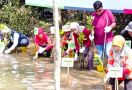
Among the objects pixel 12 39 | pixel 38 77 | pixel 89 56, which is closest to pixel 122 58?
pixel 38 77

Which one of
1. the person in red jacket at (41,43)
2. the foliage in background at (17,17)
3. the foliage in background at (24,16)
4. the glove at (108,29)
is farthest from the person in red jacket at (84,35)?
the foliage in background at (17,17)

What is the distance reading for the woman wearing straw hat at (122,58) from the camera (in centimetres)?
660

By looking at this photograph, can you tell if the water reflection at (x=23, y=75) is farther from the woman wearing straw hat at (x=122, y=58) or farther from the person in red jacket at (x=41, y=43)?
the woman wearing straw hat at (x=122, y=58)

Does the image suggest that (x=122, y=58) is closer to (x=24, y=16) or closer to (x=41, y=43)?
(x=41, y=43)

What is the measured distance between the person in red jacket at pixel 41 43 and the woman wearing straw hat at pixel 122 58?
625 cm

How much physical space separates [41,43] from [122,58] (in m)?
6.61

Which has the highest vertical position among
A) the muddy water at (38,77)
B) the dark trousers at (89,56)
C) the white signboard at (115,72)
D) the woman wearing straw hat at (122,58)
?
the woman wearing straw hat at (122,58)

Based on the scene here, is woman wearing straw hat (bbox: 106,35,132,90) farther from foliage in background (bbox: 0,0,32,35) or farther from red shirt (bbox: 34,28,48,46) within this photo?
foliage in background (bbox: 0,0,32,35)

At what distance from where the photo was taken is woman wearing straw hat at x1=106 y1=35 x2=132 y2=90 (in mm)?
6598

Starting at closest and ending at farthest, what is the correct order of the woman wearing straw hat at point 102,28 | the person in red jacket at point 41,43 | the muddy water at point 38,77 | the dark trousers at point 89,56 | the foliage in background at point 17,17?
the muddy water at point 38,77 → the woman wearing straw hat at point 102,28 → the dark trousers at point 89,56 → the person in red jacket at point 41,43 → the foliage in background at point 17,17

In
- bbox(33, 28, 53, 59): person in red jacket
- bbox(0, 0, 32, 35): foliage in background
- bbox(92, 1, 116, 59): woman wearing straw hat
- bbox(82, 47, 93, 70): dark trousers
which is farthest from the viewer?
bbox(0, 0, 32, 35): foliage in background

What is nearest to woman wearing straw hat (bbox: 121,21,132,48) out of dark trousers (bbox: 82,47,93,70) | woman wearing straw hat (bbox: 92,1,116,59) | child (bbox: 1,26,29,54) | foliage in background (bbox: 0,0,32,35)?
woman wearing straw hat (bbox: 92,1,116,59)

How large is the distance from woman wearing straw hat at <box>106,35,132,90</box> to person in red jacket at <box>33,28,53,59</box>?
20.5ft

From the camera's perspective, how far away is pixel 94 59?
1077 centimetres
